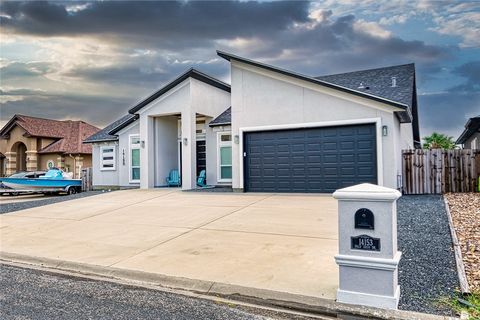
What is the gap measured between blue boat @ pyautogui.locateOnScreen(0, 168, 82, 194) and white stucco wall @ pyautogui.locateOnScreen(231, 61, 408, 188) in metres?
11.1

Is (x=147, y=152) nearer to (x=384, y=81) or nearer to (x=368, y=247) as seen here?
(x=384, y=81)

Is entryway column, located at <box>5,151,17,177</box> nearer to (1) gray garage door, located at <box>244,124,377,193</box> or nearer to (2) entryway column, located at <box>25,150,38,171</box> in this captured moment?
(2) entryway column, located at <box>25,150,38,171</box>

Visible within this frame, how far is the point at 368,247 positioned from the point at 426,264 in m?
1.67

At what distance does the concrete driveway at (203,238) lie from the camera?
4.86 metres

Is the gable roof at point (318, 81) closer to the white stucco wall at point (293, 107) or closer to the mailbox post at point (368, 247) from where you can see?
the white stucco wall at point (293, 107)

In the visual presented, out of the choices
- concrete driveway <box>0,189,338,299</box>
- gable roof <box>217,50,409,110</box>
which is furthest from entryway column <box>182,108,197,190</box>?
concrete driveway <box>0,189,338,299</box>

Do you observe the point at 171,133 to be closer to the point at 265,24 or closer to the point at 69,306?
the point at 265,24

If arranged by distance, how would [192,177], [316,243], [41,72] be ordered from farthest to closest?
1. [41,72]
2. [192,177]
3. [316,243]

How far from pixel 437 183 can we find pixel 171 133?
12424mm

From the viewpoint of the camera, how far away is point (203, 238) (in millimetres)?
6824

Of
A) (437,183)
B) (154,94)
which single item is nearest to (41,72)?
(154,94)

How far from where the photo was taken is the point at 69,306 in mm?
3957

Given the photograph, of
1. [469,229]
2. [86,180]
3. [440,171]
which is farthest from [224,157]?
[469,229]

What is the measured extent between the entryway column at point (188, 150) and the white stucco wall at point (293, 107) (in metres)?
2.61
